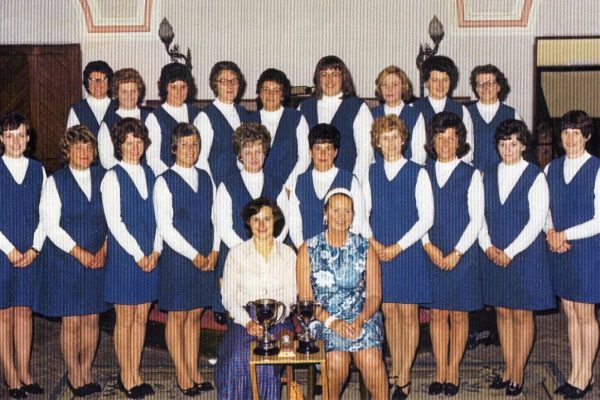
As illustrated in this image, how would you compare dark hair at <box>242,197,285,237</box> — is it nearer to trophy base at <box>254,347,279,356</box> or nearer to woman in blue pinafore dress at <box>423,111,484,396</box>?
trophy base at <box>254,347,279,356</box>

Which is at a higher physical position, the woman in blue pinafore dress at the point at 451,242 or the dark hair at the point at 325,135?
the dark hair at the point at 325,135

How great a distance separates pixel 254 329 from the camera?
3.87m

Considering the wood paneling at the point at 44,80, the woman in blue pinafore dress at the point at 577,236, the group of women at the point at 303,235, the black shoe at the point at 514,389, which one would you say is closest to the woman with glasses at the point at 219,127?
the group of women at the point at 303,235

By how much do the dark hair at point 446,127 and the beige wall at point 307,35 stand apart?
327 centimetres

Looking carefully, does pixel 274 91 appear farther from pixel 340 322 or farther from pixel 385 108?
pixel 340 322

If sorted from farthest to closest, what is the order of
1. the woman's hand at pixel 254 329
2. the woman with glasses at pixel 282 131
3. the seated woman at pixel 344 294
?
the woman with glasses at pixel 282 131 → the seated woman at pixel 344 294 → the woman's hand at pixel 254 329

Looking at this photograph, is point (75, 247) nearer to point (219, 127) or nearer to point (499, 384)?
point (219, 127)

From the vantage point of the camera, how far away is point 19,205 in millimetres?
4332

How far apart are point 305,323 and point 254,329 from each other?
0.82 feet

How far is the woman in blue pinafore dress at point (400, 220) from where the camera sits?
4316mm

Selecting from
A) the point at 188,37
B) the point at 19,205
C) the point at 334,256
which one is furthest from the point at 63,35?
the point at 334,256

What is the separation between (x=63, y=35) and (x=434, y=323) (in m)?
4.41

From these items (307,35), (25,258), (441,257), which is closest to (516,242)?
(441,257)

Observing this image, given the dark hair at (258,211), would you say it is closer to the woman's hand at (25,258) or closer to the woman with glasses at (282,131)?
the woman with glasses at (282,131)
